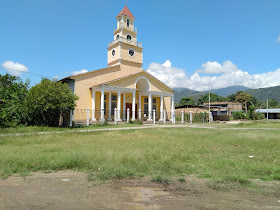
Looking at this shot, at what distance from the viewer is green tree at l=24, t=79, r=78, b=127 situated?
1798cm

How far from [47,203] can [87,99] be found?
2273 centimetres

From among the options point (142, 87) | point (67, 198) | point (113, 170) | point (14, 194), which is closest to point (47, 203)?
point (67, 198)

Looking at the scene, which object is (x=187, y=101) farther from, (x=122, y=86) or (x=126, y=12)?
(x=122, y=86)

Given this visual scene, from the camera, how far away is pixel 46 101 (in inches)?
709

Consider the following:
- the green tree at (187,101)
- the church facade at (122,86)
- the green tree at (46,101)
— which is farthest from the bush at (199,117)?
the green tree at (187,101)

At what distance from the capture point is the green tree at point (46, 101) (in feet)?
59.0

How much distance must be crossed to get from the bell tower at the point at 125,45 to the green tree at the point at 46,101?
1246 centimetres

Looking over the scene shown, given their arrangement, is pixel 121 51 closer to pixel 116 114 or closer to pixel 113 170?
pixel 116 114

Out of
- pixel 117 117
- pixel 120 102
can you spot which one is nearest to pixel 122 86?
pixel 120 102

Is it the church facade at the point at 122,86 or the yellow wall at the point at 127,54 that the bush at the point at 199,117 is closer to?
the church facade at the point at 122,86

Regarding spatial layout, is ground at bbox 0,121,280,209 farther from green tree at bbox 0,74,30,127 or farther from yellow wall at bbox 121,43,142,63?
yellow wall at bbox 121,43,142,63

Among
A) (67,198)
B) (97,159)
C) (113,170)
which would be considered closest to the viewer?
(67,198)

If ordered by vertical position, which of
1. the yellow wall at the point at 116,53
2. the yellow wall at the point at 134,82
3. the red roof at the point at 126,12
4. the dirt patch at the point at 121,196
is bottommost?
the dirt patch at the point at 121,196

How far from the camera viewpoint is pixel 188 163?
21.6 ft
